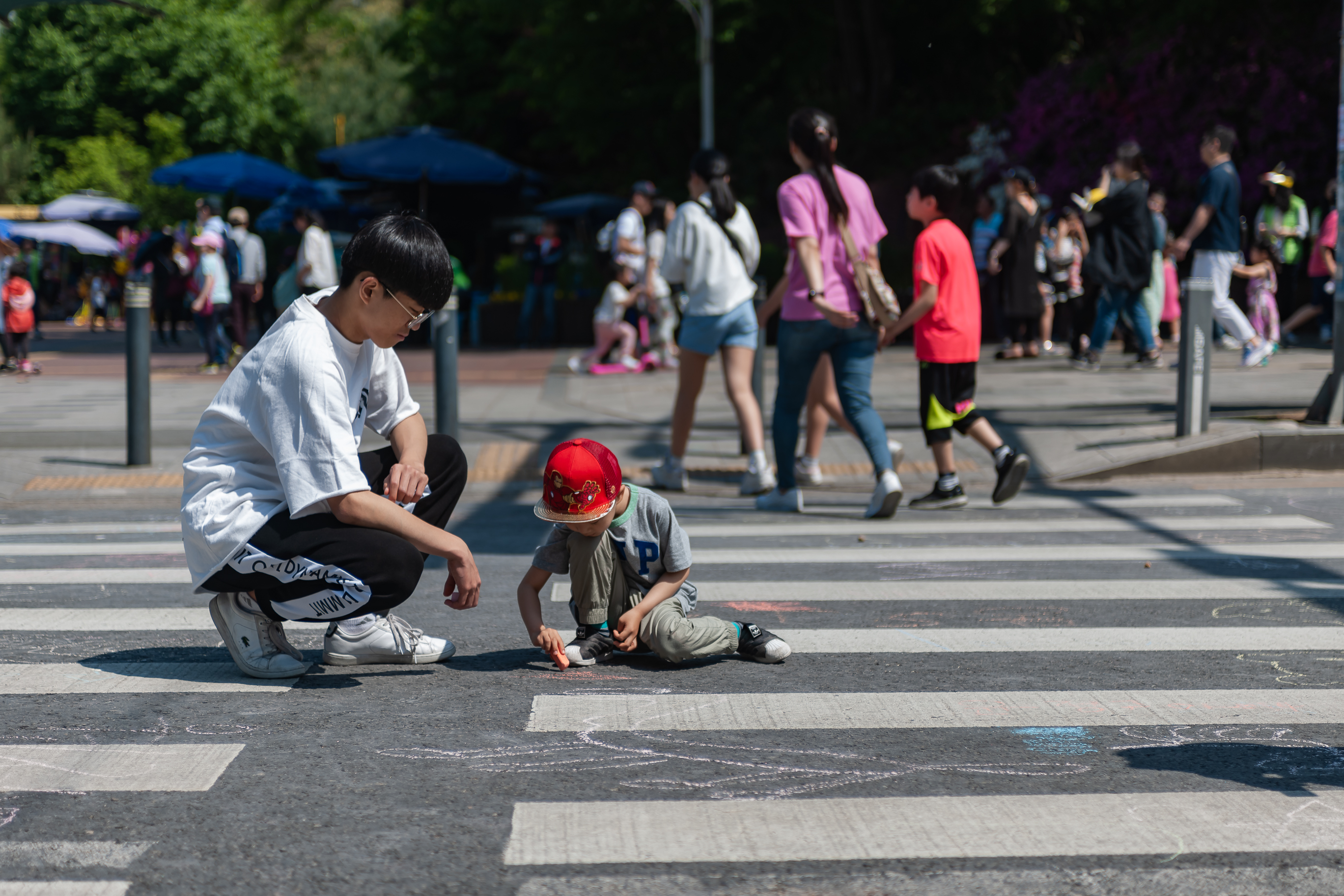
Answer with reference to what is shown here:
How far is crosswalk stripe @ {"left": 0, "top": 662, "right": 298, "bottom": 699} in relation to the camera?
4.17 metres

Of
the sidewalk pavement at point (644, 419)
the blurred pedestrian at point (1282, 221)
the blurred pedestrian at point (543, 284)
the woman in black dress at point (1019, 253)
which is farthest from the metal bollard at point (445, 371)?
the blurred pedestrian at point (543, 284)

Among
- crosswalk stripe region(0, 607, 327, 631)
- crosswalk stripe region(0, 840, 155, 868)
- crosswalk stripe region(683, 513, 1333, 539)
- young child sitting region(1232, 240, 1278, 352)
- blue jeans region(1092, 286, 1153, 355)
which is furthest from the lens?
young child sitting region(1232, 240, 1278, 352)

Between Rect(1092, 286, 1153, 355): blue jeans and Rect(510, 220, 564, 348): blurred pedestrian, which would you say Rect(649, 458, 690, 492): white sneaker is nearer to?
Rect(1092, 286, 1153, 355): blue jeans

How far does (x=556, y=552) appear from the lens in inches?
168

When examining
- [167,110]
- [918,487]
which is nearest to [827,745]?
[918,487]

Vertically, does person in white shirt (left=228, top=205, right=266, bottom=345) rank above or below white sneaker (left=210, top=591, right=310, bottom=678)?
above

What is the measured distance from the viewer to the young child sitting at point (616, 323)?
15773mm

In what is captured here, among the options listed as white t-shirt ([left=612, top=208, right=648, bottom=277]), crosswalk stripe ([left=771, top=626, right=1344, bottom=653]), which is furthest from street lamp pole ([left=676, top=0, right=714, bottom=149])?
crosswalk stripe ([left=771, top=626, right=1344, bottom=653])

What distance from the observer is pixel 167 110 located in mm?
49969

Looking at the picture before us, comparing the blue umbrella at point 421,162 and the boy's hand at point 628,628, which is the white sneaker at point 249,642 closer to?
the boy's hand at point 628,628

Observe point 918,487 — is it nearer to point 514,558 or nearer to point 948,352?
point 948,352

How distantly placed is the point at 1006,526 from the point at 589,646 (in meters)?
3.49

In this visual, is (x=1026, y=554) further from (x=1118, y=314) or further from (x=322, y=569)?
(x=1118, y=314)

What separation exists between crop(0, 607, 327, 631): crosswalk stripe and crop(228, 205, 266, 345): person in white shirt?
12170mm
